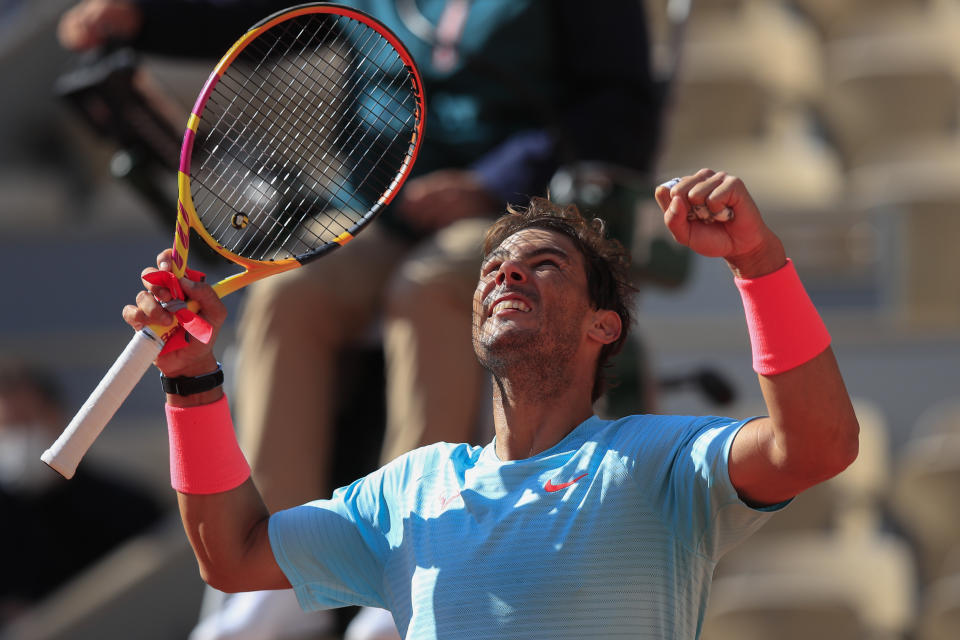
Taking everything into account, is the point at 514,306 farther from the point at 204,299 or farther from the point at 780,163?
the point at 780,163

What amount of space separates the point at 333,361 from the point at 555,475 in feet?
3.58

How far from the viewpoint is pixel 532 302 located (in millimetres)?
1610

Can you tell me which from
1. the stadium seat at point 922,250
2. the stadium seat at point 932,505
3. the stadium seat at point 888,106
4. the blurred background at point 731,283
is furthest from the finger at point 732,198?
the stadium seat at point 888,106

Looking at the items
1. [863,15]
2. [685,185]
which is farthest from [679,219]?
[863,15]

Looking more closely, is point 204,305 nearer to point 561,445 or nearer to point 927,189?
point 561,445

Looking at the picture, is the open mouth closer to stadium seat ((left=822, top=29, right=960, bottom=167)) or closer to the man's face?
the man's face

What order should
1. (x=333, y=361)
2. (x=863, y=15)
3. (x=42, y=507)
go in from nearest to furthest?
(x=333, y=361)
(x=42, y=507)
(x=863, y=15)

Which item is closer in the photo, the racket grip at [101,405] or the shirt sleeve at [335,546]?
the racket grip at [101,405]

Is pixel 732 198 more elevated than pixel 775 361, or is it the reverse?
pixel 732 198

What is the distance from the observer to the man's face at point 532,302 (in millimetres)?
1587

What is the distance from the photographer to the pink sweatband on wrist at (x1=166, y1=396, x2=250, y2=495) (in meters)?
1.65

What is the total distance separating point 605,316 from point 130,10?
4.91 feet

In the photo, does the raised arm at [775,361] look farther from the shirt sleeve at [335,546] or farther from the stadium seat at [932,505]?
the stadium seat at [932,505]

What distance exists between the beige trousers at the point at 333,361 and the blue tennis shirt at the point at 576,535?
0.76 m
